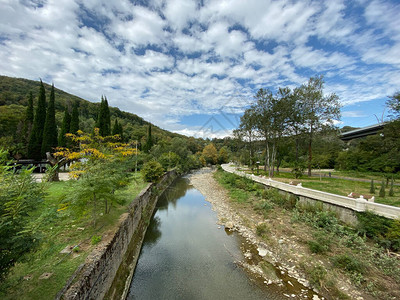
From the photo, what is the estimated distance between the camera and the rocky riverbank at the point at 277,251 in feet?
20.1

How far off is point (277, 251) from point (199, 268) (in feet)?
12.5

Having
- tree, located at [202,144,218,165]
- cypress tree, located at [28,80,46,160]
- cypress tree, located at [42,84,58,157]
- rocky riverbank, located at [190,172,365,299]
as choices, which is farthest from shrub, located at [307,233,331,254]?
tree, located at [202,144,218,165]

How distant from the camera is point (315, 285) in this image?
238 inches

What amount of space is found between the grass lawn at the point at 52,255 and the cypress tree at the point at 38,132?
2292 centimetres

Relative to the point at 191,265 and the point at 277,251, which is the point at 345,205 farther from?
the point at 191,265

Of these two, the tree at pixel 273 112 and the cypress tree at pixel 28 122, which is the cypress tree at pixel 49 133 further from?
the tree at pixel 273 112

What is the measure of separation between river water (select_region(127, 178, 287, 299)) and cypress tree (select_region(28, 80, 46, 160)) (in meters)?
22.3

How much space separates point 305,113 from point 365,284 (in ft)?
59.8

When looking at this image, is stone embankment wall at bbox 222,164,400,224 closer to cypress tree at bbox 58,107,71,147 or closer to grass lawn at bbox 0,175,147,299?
grass lawn at bbox 0,175,147,299

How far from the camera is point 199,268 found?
7406mm

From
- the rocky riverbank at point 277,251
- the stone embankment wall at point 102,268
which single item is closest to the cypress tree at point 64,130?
the stone embankment wall at point 102,268

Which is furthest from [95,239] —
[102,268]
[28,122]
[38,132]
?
[28,122]

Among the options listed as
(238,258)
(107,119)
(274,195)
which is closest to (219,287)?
(238,258)

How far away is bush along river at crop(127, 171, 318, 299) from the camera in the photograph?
6023 mm
